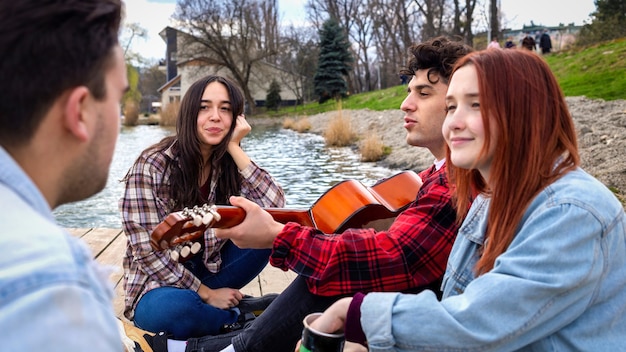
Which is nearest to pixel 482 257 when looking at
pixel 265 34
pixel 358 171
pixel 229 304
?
pixel 229 304

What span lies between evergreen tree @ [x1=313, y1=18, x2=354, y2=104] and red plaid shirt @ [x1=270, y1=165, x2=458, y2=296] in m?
33.2

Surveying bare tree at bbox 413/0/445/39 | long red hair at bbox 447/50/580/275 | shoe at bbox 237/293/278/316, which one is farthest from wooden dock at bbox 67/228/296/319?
bare tree at bbox 413/0/445/39

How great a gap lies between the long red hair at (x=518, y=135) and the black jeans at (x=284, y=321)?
0.71 meters

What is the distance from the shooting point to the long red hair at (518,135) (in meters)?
1.48

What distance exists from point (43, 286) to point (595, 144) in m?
8.45

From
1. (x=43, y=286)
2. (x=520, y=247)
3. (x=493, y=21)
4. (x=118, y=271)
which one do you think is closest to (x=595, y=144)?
(x=118, y=271)

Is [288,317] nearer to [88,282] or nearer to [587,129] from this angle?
[88,282]

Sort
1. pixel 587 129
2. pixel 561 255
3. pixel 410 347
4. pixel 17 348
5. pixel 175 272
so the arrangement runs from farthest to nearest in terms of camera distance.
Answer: pixel 587 129, pixel 175 272, pixel 410 347, pixel 561 255, pixel 17 348

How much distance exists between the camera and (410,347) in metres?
1.41

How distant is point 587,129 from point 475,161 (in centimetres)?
814

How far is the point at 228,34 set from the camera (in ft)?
125

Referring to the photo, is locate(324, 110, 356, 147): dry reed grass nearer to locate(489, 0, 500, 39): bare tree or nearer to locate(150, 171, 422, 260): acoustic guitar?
locate(489, 0, 500, 39): bare tree

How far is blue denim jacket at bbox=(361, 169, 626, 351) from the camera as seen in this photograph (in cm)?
131

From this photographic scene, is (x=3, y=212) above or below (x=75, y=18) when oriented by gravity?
below
